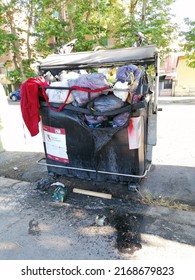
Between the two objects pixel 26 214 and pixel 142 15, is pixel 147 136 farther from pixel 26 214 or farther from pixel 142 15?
pixel 142 15

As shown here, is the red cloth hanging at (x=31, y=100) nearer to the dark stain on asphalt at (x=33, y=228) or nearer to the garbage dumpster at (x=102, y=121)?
the garbage dumpster at (x=102, y=121)

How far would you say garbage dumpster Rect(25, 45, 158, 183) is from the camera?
233cm

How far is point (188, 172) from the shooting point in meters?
3.30

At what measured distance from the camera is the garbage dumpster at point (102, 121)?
2326 millimetres

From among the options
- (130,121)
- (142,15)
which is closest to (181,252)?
(130,121)

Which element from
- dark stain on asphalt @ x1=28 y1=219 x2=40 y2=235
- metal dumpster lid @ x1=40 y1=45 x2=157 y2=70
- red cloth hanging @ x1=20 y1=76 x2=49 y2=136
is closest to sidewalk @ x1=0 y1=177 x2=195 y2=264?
dark stain on asphalt @ x1=28 y1=219 x2=40 y2=235

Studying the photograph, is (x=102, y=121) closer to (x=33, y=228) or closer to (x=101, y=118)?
(x=101, y=118)

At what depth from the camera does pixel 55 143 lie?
113 inches

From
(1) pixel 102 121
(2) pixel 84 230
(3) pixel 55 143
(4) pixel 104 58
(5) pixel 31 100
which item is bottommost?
(2) pixel 84 230

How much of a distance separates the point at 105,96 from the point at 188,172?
Result: 1955mm

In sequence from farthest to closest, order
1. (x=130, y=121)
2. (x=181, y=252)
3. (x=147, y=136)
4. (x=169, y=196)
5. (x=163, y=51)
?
1. (x=163, y=51)
2. (x=147, y=136)
3. (x=169, y=196)
4. (x=130, y=121)
5. (x=181, y=252)

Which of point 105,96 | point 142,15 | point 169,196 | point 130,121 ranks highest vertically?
point 142,15

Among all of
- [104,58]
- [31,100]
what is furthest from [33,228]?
[104,58]

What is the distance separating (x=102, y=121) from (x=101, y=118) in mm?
42
